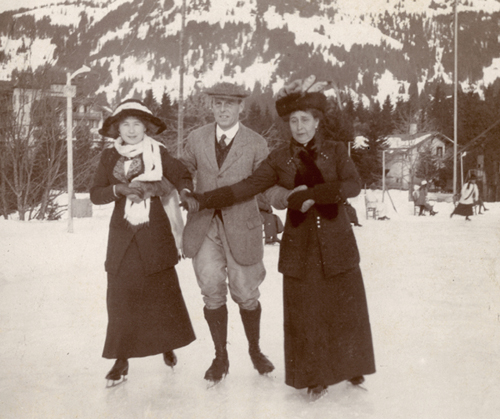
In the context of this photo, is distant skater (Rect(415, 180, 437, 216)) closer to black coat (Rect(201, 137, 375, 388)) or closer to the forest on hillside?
the forest on hillside

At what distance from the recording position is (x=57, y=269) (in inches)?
300

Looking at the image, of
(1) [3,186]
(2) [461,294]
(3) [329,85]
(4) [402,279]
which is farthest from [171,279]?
(1) [3,186]

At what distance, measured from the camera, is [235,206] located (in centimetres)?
365

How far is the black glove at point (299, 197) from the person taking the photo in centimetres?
312

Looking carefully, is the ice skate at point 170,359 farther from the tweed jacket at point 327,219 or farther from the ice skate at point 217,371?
the tweed jacket at point 327,219

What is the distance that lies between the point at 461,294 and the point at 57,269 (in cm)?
540

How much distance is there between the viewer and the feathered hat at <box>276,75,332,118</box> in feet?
10.5

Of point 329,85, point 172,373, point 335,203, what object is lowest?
point 172,373

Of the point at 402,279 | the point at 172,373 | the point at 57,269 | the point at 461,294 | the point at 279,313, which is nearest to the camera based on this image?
the point at 172,373

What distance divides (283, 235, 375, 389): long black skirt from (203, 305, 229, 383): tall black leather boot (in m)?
0.50

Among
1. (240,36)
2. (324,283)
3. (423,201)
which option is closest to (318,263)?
(324,283)

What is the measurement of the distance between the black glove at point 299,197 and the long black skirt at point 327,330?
0.93ft

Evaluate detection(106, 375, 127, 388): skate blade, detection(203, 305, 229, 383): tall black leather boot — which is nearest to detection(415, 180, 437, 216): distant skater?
detection(203, 305, 229, 383): tall black leather boot

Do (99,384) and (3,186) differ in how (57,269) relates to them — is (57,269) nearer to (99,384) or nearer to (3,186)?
(99,384)
